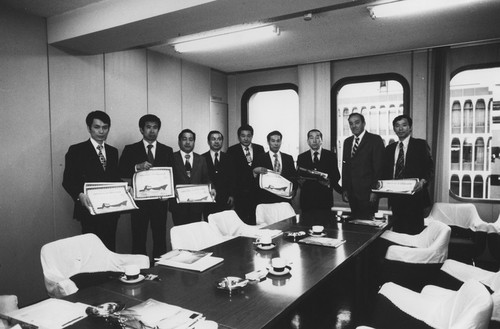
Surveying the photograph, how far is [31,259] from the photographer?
13.5 feet

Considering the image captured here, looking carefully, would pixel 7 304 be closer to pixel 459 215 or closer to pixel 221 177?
pixel 221 177

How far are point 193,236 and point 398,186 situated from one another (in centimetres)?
235

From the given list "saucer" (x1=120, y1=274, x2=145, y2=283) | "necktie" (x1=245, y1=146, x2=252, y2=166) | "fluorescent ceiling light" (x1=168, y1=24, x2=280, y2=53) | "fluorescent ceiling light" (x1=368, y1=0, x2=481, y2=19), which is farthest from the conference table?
"fluorescent ceiling light" (x1=168, y1=24, x2=280, y2=53)

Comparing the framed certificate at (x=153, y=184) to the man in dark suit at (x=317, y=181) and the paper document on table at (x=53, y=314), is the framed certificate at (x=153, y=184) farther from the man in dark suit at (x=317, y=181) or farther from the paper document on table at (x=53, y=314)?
the paper document on table at (x=53, y=314)

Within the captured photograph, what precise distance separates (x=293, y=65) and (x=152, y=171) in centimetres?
397

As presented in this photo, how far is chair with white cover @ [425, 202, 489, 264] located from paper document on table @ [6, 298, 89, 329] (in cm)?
426

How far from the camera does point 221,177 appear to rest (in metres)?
5.02

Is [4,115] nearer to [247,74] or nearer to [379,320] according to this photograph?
[379,320]

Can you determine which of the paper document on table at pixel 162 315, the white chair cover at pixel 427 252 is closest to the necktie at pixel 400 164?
the white chair cover at pixel 427 252

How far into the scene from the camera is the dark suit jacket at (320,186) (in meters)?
4.94

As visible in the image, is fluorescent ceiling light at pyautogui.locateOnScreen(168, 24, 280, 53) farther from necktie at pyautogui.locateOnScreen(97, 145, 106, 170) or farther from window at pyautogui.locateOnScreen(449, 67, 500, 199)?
window at pyautogui.locateOnScreen(449, 67, 500, 199)

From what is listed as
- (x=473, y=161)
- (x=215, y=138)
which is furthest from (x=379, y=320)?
(x=473, y=161)

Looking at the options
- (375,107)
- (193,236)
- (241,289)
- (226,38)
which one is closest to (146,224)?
(193,236)

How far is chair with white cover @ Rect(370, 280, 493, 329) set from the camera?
147cm
